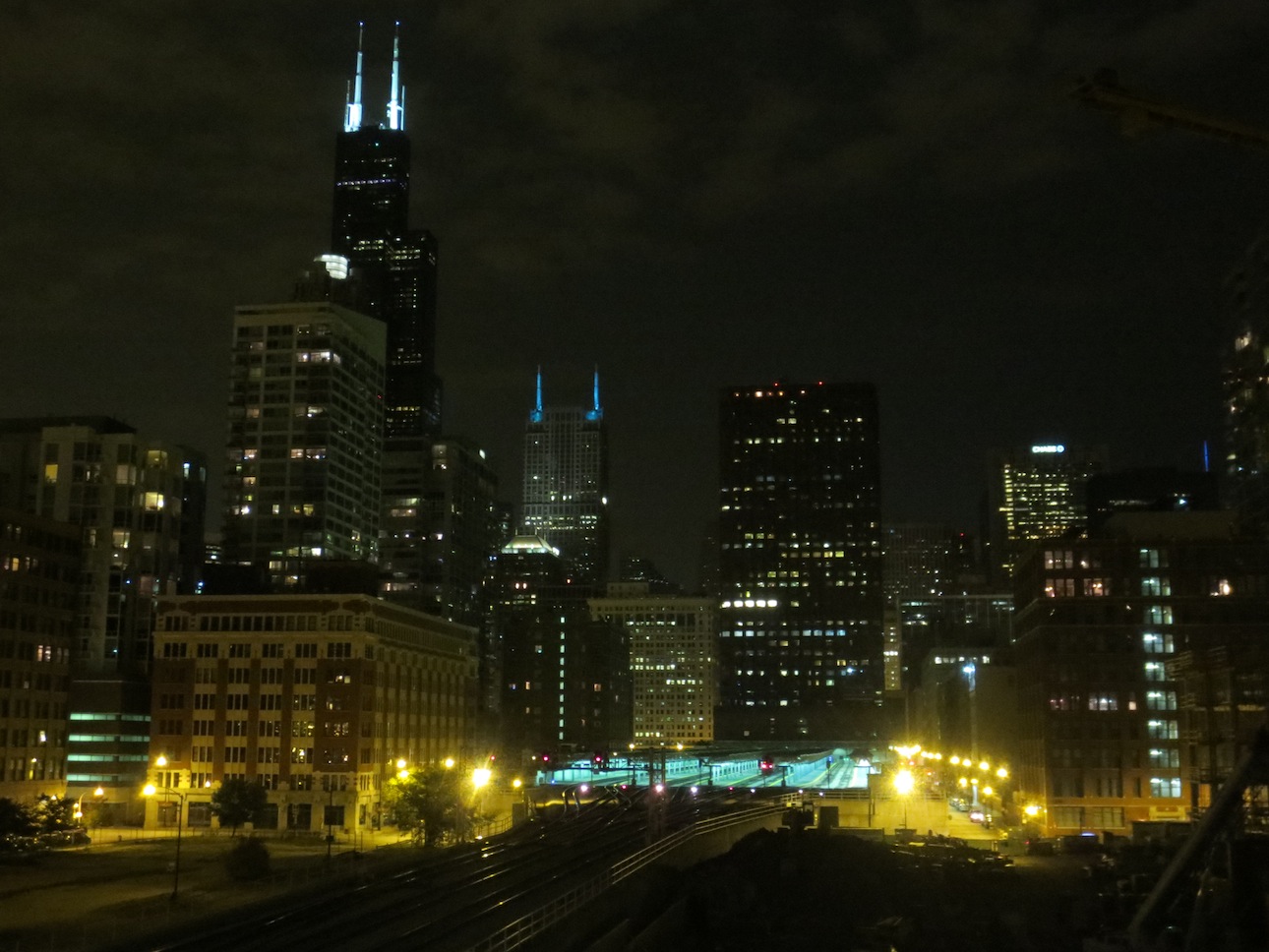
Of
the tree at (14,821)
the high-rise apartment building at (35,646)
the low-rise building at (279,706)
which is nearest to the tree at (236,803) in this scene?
the low-rise building at (279,706)

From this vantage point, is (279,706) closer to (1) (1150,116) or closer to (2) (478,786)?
(2) (478,786)

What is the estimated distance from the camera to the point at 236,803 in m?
118

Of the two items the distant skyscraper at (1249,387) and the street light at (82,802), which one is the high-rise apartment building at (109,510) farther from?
the distant skyscraper at (1249,387)

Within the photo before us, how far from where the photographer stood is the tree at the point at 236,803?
117 m

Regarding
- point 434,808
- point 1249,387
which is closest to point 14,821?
point 434,808

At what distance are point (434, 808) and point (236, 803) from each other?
25337mm

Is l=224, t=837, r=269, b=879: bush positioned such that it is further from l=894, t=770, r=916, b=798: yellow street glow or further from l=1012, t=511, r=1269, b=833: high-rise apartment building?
l=894, t=770, r=916, b=798: yellow street glow

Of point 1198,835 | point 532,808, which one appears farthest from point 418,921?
point 532,808

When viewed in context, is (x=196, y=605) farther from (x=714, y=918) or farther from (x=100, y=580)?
(x=714, y=918)

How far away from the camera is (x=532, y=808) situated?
447ft

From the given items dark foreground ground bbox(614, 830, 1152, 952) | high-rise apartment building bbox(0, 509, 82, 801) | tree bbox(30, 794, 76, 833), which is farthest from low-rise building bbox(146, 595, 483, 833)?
dark foreground ground bbox(614, 830, 1152, 952)

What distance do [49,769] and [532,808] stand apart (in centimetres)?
4628

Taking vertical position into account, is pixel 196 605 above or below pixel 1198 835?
above

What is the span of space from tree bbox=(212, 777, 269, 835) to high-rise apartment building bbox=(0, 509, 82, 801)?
68.1ft
